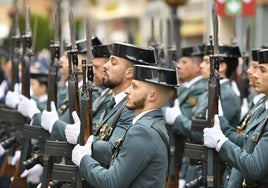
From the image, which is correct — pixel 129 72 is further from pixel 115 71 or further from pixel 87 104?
pixel 87 104

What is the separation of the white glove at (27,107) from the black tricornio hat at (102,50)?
1105mm

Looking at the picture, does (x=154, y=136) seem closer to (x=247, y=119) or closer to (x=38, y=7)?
(x=247, y=119)

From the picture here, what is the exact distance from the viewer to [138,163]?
5.55 meters

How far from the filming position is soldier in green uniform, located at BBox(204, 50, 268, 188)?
5.97 m

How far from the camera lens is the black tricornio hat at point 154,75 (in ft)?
19.1

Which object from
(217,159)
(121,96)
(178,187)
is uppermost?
(121,96)

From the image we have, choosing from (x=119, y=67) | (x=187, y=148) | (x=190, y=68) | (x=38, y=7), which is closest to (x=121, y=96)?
(x=119, y=67)

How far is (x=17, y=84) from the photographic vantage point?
9.64 m

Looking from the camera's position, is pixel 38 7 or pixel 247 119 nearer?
pixel 247 119

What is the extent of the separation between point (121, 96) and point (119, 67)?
0.25 metres

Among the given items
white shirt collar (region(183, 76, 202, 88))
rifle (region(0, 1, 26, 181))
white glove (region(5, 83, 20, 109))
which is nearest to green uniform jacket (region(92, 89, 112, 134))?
rifle (region(0, 1, 26, 181))

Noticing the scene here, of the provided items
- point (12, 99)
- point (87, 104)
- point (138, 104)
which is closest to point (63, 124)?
point (87, 104)

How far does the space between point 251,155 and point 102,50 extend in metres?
1.97

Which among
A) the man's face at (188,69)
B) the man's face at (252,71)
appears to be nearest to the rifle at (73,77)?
the man's face at (252,71)
